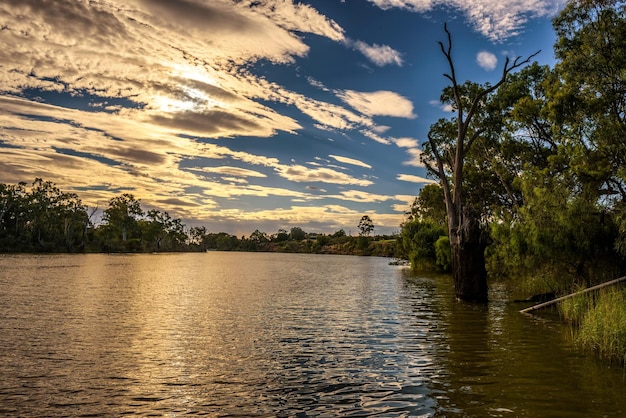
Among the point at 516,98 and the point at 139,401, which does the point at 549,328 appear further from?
the point at 516,98

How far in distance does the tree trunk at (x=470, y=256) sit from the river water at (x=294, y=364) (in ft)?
9.30

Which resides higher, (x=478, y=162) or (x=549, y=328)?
(x=478, y=162)

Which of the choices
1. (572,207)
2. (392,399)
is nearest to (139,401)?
(392,399)

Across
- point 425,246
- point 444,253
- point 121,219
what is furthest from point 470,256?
point 121,219

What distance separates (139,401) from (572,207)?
21.5 metres

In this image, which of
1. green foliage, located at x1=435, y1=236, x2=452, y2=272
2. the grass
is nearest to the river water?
the grass

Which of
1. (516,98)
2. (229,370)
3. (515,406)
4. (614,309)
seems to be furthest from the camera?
(516,98)

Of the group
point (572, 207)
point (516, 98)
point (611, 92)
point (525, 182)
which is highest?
point (516, 98)

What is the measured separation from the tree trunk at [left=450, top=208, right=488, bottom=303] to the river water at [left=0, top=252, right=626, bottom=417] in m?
2.84

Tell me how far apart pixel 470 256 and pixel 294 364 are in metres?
16.7

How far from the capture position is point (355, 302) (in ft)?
91.2

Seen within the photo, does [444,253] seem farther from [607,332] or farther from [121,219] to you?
[121,219]

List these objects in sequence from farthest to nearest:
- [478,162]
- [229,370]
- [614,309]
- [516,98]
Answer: [478,162] → [516,98] → [614,309] → [229,370]

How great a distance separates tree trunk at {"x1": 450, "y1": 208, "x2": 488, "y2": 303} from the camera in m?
26.1
